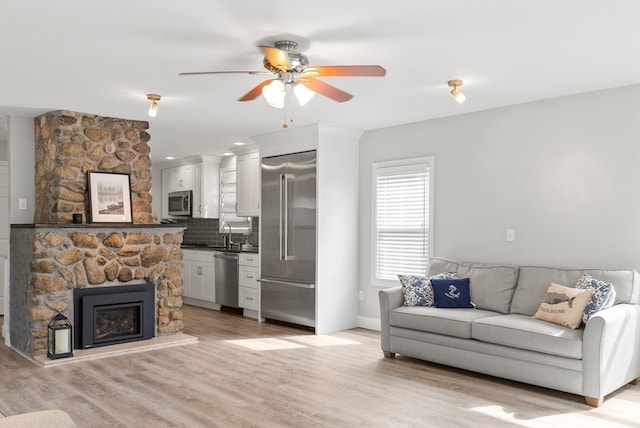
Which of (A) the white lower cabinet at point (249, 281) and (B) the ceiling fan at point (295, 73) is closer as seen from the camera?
(B) the ceiling fan at point (295, 73)

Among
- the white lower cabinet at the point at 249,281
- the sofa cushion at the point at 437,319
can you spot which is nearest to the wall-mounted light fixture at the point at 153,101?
the sofa cushion at the point at 437,319

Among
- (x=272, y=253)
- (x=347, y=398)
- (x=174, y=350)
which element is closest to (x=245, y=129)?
(x=272, y=253)

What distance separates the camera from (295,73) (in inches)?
136

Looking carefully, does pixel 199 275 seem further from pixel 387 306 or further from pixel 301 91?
pixel 301 91

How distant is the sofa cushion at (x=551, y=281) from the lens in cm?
421

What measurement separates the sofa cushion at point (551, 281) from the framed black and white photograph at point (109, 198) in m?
4.07

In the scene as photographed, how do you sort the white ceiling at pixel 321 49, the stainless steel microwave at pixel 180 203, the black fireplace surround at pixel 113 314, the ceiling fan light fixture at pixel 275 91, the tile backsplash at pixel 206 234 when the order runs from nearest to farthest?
the white ceiling at pixel 321 49 < the ceiling fan light fixture at pixel 275 91 < the black fireplace surround at pixel 113 314 < the tile backsplash at pixel 206 234 < the stainless steel microwave at pixel 180 203

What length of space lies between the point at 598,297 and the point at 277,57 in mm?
2996

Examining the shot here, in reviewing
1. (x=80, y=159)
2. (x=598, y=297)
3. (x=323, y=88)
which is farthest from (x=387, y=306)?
(x=80, y=159)

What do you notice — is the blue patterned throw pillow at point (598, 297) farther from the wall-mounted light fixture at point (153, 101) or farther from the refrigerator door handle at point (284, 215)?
the wall-mounted light fixture at point (153, 101)

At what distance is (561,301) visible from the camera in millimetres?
4199

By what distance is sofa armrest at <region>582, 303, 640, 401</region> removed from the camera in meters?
3.75

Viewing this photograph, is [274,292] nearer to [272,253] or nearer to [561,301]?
[272,253]

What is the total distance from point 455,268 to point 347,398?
6.54 feet
